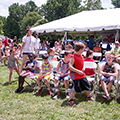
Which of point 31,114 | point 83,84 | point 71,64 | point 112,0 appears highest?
point 112,0

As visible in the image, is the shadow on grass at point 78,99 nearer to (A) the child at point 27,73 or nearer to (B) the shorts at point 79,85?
(B) the shorts at point 79,85

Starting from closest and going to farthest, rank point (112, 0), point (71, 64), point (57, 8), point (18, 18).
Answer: point (71, 64) → point (57, 8) → point (18, 18) → point (112, 0)

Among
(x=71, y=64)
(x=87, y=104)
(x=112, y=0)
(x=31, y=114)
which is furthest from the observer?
(x=112, y=0)

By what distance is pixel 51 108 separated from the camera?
140 inches

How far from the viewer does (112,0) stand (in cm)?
7481

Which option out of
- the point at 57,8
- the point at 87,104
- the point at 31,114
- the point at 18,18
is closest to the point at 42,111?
the point at 31,114

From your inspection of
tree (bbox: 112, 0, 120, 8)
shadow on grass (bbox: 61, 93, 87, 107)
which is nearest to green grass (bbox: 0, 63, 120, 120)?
shadow on grass (bbox: 61, 93, 87, 107)

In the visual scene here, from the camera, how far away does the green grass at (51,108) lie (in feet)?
10.4

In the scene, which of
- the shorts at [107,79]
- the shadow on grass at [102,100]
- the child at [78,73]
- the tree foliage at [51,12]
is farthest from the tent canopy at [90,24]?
the tree foliage at [51,12]

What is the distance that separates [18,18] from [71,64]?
60.1m

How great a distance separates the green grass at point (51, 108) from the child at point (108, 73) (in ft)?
1.26

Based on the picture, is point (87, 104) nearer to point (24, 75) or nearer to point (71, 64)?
point (71, 64)

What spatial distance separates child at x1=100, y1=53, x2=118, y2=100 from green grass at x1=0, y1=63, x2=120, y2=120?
1.26ft

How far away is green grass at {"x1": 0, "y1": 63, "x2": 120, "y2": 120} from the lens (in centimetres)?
318
